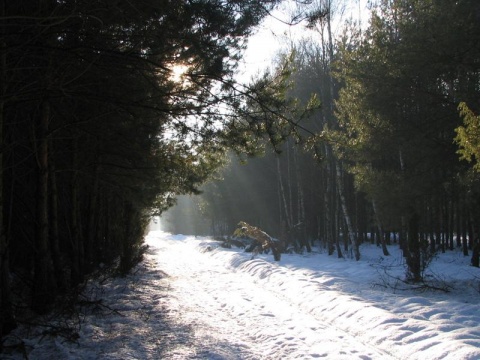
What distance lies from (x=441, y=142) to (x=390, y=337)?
7898 millimetres

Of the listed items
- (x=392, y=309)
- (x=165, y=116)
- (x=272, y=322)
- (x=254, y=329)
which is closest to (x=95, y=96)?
(x=165, y=116)

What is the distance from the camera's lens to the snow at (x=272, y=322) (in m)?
5.32

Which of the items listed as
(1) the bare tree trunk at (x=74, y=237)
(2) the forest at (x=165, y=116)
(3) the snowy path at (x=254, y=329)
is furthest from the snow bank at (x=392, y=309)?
(1) the bare tree trunk at (x=74, y=237)

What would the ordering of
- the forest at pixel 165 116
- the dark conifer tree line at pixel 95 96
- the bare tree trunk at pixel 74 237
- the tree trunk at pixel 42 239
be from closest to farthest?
the dark conifer tree line at pixel 95 96, the forest at pixel 165 116, the tree trunk at pixel 42 239, the bare tree trunk at pixel 74 237

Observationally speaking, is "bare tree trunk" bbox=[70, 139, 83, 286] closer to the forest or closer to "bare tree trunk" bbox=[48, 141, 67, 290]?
the forest

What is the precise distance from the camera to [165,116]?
24.7 ft

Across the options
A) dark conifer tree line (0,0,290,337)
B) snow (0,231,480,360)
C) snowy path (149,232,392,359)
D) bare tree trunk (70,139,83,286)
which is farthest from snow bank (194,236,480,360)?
bare tree trunk (70,139,83,286)

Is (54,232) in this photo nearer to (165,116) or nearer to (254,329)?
(165,116)

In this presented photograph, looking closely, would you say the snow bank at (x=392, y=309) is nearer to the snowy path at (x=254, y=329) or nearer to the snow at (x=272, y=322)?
the snow at (x=272, y=322)

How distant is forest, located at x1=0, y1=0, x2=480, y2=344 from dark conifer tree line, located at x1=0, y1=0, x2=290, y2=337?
34 mm

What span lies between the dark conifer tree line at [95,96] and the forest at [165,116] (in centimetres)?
3

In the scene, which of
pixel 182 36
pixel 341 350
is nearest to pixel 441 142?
pixel 341 350

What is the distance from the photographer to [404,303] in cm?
789

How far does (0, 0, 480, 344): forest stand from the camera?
16.8 feet
